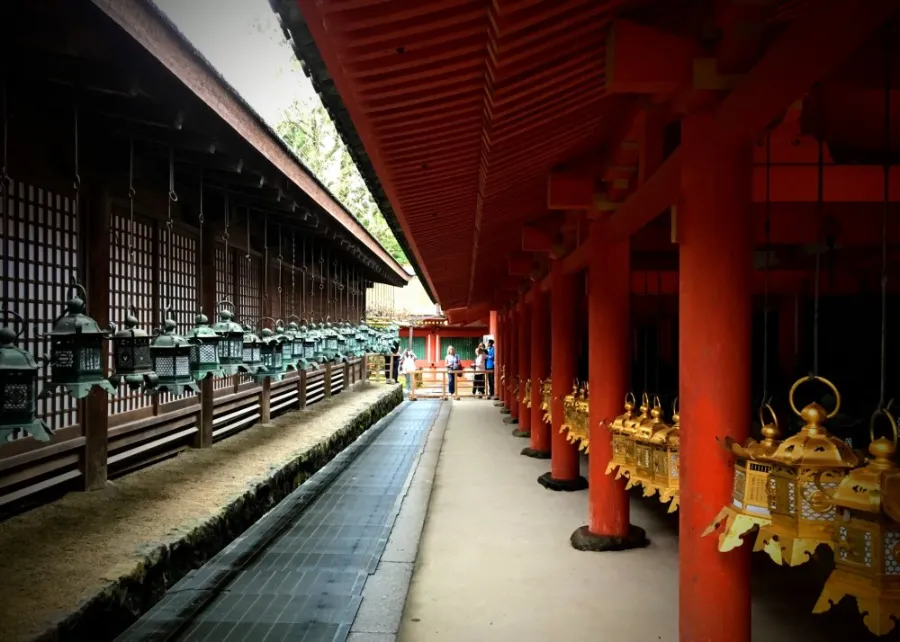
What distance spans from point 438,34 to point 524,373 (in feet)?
41.4

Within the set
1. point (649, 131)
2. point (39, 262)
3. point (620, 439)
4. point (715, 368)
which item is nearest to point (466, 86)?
point (649, 131)

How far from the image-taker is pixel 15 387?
3.41 metres

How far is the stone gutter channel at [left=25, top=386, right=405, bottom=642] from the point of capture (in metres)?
4.26

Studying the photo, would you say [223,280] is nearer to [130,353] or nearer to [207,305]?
[207,305]

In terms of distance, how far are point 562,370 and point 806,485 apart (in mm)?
6451

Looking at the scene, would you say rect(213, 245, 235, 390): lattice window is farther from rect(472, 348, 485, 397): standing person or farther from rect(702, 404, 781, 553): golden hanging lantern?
rect(472, 348, 485, 397): standing person

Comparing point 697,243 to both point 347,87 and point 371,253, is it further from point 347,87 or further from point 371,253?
point 371,253

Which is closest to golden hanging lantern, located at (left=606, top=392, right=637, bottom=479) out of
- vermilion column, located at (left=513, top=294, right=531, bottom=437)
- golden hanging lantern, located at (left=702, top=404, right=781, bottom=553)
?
golden hanging lantern, located at (left=702, top=404, right=781, bottom=553)

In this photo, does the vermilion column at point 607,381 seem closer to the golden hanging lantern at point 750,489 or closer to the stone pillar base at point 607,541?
the stone pillar base at point 607,541

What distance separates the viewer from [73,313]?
420cm

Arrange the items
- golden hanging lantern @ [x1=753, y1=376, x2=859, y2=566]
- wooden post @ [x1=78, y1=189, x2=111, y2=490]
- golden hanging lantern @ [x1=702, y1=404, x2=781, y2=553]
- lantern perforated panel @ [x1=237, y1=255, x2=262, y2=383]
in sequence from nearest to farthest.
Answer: golden hanging lantern @ [x1=753, y1=376, x2=859, y2=566] < golden hanging lantern @ [x1=702, y1=404, x2=781, y2=553] < wooden post @ [x1=78, y1=189, x2=111, y2=490] < lantern perforated panel @ [x1=237, y1=255, x2=262, y2=383]

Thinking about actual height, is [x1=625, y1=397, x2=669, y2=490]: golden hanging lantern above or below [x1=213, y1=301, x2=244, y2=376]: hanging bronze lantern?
below

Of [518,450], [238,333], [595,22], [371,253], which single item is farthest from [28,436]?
[371,253]

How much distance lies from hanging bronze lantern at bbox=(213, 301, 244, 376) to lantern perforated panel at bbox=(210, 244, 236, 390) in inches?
114
